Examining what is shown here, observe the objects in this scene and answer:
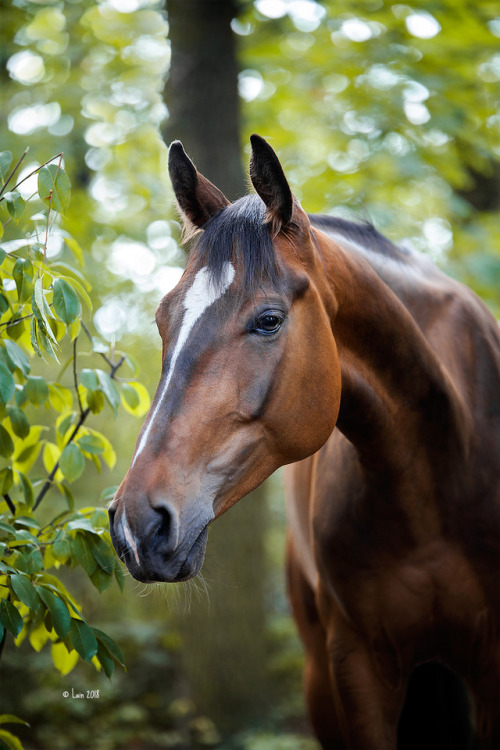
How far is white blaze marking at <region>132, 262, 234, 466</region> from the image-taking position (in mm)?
1672

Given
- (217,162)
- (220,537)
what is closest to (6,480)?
(220,537)

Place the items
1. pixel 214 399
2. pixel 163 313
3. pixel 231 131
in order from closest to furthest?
pixel 214 399
pixel 163 313
pixel 231 131

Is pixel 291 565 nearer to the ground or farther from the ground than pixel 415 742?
farther from the ground

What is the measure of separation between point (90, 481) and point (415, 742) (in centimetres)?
402

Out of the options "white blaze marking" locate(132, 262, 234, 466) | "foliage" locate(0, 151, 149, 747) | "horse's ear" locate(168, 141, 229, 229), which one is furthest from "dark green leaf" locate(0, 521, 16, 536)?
"horse's ear" locate(168, 141, 229, 229)

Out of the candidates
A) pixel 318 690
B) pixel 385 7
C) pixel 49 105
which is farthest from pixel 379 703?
pixel 49 105

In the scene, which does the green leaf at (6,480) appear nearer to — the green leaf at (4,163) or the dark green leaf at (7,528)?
the dark green leaf at (7,528)

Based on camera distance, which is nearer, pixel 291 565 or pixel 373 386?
pixel 373 386

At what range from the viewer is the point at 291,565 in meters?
3.94

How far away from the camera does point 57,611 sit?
1737mm

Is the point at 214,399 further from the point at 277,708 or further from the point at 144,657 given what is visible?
the point at 144,657

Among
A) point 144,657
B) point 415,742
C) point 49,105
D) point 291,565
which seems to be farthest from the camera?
point 49,105

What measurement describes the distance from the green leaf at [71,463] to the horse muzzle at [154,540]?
522mm

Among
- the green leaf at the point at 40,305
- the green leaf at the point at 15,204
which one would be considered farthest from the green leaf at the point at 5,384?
the green leaf at the point at 15,204
